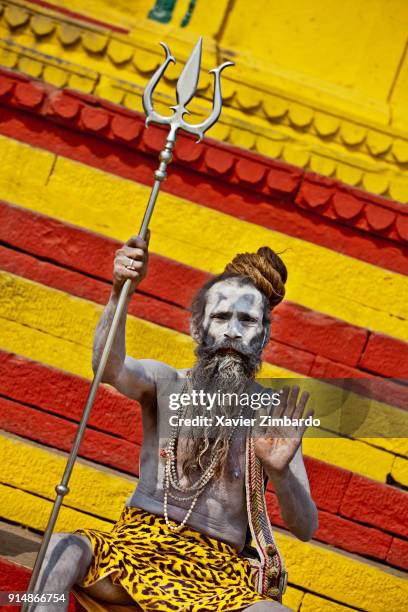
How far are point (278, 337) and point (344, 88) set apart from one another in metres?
1.43

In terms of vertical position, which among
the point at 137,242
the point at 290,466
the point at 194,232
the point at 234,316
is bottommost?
the point at 290,466

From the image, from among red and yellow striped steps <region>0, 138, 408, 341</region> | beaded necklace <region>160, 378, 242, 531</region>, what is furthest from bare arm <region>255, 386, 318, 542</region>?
red and yellow striped steps <region>0, 138, 408, 341</region>

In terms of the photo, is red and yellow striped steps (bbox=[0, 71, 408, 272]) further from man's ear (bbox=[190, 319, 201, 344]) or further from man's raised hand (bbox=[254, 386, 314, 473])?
man's raised hand (bbox=[254, 386, 314, 473])

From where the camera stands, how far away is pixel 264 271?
3.99m

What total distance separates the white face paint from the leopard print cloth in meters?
0.68

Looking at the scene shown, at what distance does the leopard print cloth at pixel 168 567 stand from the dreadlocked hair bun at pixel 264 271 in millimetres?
919

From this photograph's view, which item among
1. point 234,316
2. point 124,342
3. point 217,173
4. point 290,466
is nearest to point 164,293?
point 217,173

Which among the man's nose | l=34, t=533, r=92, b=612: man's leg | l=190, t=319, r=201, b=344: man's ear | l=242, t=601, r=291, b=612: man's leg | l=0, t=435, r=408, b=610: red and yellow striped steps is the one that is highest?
the man's nose

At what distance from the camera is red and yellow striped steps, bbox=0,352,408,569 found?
5168 millimetres

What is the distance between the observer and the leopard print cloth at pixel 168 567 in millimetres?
3314

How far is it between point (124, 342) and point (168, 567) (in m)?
0.76

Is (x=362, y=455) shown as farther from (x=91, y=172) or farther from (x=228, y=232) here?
(x=91, y=172)

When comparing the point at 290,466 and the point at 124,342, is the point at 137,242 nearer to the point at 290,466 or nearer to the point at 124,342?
the point at 124,342

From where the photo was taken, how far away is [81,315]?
5.30 meters
